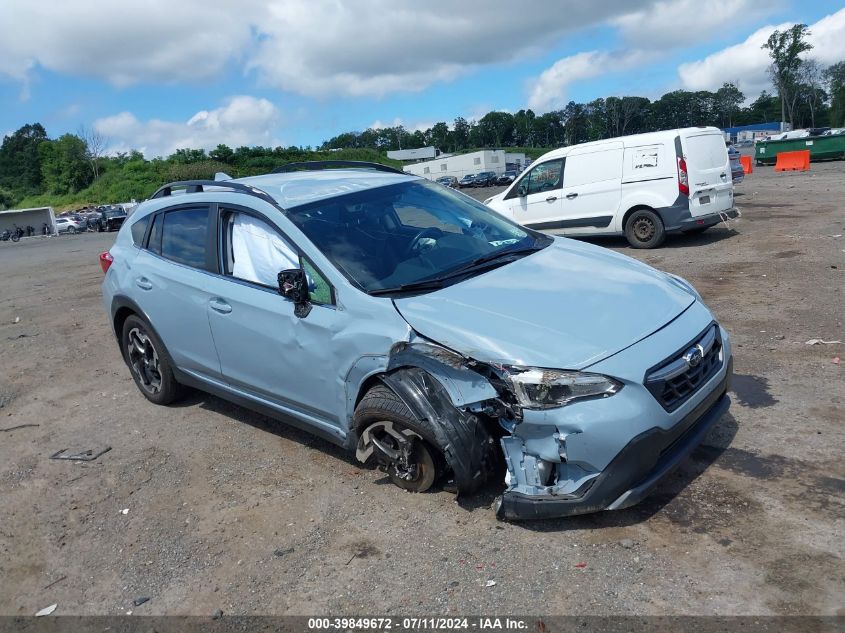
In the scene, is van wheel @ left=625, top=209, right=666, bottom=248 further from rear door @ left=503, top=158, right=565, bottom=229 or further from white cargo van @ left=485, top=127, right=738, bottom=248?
rear door @ left=503, top=158, right=565, bottom=229

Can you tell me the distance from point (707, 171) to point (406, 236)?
323 inches

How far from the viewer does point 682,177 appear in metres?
10.5

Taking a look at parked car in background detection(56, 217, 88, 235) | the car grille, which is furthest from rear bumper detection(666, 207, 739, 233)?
parked car in background detection(56, 217, 88, 235)

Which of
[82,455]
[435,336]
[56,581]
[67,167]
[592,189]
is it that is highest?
[67,167]

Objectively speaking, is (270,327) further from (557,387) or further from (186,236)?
(557,387)

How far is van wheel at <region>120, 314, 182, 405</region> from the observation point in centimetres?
532

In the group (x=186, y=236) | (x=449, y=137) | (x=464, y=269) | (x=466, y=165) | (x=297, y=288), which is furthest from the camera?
(x=449, y=137)

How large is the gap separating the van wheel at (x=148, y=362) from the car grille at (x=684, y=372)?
12.2ft

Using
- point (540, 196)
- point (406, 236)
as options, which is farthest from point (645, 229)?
point (406, 236)

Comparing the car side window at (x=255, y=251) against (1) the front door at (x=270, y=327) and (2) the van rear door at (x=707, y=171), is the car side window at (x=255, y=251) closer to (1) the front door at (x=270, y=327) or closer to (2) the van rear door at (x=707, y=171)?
(1) the front door at (x=270, y=327)

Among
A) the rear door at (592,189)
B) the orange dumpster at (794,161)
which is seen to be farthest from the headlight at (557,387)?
the orange dumpster at (794,161)

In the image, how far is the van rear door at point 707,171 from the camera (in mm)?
10586

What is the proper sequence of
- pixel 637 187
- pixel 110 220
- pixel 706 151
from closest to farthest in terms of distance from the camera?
pixel 706 151, pixel 637 187, pixel 110 220

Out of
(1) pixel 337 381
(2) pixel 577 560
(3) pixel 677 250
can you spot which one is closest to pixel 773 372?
(2) pixel 577 560
